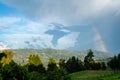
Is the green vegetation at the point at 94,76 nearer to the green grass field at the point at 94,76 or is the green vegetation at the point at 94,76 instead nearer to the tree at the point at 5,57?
the green grass field at the point at 94,76

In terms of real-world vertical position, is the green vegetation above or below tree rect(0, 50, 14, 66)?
below

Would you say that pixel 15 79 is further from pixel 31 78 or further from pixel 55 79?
pixel 55 79

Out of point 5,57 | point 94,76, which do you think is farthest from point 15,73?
point 94,76

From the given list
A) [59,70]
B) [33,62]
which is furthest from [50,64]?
[59,70]

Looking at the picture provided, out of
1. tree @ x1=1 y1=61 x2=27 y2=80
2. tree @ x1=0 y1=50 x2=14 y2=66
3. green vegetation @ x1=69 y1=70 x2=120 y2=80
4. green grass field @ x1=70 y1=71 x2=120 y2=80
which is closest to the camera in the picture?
tree @ x1=1 y1=61 x2=27 y2=80

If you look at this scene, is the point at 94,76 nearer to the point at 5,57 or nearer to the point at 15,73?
the point at 5,57

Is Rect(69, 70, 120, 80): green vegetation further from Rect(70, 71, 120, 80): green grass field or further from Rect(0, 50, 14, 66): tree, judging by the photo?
Rect(0, 50, 14, 66): tree

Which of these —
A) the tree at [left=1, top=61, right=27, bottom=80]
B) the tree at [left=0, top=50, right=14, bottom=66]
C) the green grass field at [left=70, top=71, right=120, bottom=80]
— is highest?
the tree at [left=0, top=50, right=14, bottom=66]

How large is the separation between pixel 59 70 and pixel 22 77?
63.0 feet

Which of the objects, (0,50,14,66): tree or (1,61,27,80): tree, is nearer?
(1,61,27,80): tree

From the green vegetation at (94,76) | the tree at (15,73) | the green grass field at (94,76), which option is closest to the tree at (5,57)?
the green grass field at (94,76)

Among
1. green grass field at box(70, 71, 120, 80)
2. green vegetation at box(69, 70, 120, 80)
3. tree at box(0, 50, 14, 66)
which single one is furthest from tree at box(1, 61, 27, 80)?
green vegetation at box(69, 70, 120, 80)

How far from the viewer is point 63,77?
76000mm

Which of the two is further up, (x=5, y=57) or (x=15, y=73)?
(x=5, y=57)
